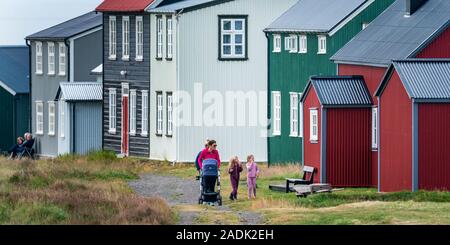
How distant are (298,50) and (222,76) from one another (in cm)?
439

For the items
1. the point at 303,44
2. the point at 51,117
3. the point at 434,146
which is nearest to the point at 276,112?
the point at 303,44

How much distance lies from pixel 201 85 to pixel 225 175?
6877 mm

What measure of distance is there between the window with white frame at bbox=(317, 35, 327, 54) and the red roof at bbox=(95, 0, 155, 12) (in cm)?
908

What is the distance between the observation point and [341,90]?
47719 millimetres

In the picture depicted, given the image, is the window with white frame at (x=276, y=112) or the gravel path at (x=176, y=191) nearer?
the gravel path at (x=176, y=191)

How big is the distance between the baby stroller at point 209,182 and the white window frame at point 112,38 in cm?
2325

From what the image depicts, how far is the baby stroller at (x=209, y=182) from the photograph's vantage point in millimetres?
41812

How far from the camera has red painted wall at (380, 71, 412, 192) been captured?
4362 cm

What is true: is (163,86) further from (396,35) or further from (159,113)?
(396,35)

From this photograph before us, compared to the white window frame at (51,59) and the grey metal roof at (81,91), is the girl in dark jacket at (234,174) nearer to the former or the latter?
the grey metal roof at (81,91)

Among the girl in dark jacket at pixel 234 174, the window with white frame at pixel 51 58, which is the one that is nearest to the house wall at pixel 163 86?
the window with white frame at pixel 51 58

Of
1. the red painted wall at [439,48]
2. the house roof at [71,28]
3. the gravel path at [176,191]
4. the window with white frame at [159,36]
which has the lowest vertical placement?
the gravel path at [176,191]
